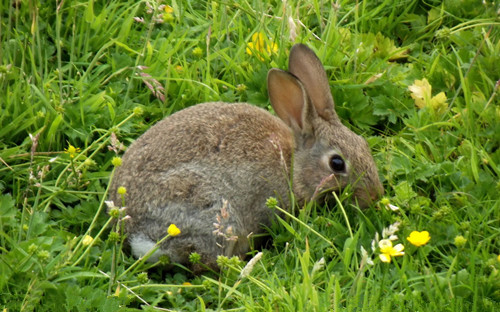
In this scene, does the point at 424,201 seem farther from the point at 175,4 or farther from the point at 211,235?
the point at 175,4

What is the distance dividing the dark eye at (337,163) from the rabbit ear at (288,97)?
336 mm

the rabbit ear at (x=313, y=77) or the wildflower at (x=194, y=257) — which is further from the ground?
the rabbit ear at (x=313, y=77)

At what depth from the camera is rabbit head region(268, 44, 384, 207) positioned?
18.1 ft

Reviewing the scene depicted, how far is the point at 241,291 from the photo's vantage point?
4.84 metres

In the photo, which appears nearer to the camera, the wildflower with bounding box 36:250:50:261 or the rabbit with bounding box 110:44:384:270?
the wildflower with bounding box 36:250:50:261

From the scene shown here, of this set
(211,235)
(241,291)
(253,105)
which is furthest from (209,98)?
(241,291)

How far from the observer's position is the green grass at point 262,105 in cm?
445

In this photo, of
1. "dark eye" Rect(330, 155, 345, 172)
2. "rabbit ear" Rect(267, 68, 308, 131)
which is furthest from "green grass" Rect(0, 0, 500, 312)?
"rabbit ear" Rect(267, 68, 308, 131)

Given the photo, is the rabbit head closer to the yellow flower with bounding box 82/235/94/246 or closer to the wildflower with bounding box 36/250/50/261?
the yellow flower with bounding box 82/235/94/246

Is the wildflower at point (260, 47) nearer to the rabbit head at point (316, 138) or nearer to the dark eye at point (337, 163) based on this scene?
the rabbit head at point (316, 138)

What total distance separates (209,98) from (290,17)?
2.83 ft

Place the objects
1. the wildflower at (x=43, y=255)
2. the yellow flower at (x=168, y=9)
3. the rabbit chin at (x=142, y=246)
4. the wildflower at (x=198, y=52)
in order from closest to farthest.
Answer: the wildflower at (x=43, y=255)
the rabbit chin at (x=142, y=246)
the wildflower at (x=198, y=52)
the yellow flower at (x=168, y=9)

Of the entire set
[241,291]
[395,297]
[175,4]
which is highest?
[175,4]

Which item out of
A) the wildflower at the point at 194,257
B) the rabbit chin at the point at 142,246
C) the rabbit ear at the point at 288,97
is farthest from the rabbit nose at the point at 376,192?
the rabbit chin at the point at 142,246
